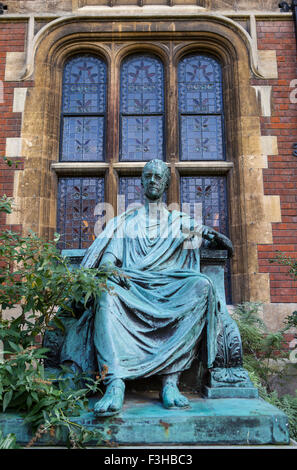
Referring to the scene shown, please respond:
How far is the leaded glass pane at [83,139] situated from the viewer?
6258 millimetres

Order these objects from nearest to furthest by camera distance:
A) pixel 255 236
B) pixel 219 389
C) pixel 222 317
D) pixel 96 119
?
pixel 219 389 < pixel 222 317 < pixel 255 236 < pixel 96 119

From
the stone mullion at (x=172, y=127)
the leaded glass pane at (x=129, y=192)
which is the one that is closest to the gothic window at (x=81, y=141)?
the leaded glass pane at (x=129, y=192)

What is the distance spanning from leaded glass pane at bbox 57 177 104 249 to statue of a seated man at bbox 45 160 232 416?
2.49 metres

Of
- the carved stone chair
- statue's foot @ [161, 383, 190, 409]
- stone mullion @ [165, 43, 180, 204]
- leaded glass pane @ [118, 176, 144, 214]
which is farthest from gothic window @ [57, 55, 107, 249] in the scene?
statue's foot @ [161, 383, 190, 409]

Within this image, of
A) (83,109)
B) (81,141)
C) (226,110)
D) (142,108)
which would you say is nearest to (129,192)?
(81,141)

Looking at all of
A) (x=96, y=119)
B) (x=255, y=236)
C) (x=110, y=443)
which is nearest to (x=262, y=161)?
(x=255, y=236)

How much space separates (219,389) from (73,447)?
1.01 m

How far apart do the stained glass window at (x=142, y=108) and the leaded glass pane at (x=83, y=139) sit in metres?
0.33

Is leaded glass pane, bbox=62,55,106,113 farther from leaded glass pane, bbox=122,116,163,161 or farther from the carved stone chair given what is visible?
the carved stone chair

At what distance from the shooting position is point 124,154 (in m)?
6.23

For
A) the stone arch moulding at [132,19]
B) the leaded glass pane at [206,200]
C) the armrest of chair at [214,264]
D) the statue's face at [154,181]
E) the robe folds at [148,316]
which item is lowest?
the robe folds at [148,316]

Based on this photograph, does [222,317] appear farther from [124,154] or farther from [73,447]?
[124,154]

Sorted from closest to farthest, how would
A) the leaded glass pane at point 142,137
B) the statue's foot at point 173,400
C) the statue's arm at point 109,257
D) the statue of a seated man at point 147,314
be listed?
the statue's foot at point 173,400, the statue of a seated man at point 147,314, the statue's arm at point 109,257, the leaded glass pane at point 142,137

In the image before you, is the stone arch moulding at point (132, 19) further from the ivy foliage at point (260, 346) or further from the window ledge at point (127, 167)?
the ivy foliage at point (260, 346)
